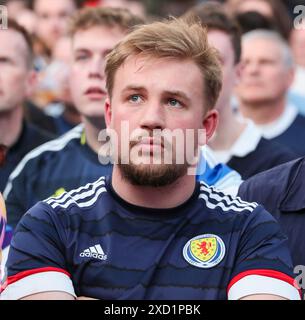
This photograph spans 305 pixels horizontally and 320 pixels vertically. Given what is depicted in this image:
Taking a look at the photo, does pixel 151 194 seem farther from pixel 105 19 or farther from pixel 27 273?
pixel 105 19

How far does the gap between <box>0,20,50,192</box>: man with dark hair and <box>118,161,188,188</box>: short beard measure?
8.24ft

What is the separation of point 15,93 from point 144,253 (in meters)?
3.34

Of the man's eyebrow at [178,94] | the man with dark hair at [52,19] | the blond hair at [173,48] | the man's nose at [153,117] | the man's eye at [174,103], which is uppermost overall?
the blond hair at [173,48]

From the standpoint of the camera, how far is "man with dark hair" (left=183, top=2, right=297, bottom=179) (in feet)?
18.2

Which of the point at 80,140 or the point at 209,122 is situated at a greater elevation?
the point at 209,122

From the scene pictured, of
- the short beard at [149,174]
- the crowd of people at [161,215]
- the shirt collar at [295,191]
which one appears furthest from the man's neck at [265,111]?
the short beard at [149,174]

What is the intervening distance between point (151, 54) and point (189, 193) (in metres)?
0.53

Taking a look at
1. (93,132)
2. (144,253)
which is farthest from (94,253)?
(93,132)

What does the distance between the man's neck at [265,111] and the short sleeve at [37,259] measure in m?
4.03

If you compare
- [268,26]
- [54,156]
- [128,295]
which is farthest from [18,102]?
[128,295]

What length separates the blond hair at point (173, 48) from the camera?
3574 mm

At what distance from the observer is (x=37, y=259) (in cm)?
338

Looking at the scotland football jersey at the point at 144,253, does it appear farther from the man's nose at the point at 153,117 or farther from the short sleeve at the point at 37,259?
the man's nose at the point at 153,117

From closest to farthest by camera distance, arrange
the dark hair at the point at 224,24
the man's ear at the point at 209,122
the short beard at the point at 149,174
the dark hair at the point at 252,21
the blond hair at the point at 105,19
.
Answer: the short beard at the point at 149,174
the man's ear at the point at 209,122
the blond hair at the point at 105,19
the dark hair at the point at 224,24
the dark hair at the point at 252,21
